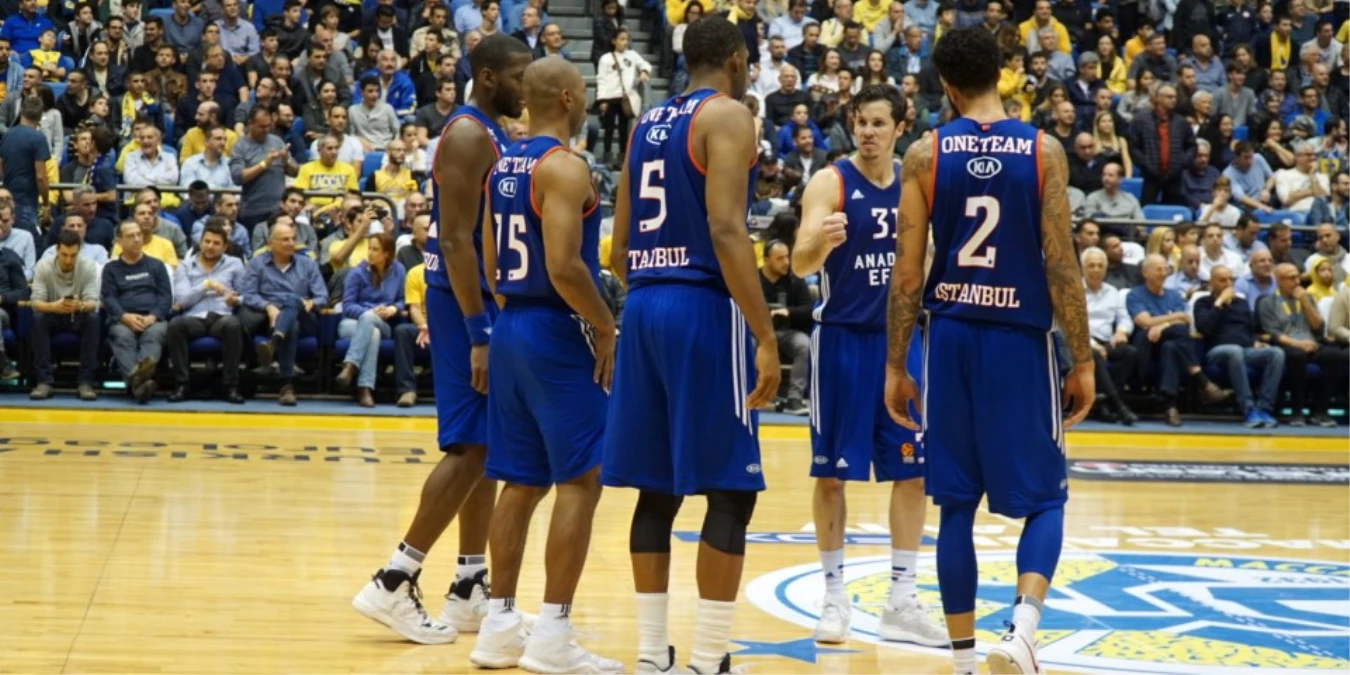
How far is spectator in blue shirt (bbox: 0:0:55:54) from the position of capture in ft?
59.8

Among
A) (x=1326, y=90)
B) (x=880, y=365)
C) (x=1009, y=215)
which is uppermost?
(x=1326, y=90)

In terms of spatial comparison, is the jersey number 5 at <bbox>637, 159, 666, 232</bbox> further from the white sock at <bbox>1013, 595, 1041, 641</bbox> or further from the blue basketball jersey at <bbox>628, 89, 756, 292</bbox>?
the white sock at <bbox>1013, 595, 1041, 641</bbox>

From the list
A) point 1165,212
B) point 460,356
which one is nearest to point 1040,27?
point 1165,212

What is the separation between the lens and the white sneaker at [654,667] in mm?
5211

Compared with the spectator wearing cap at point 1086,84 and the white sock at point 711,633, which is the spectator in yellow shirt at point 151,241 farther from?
the spectator wearing cap at point 1086,84

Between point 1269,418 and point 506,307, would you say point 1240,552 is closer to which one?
point 506,307

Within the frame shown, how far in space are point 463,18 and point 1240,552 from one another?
12.6 metres

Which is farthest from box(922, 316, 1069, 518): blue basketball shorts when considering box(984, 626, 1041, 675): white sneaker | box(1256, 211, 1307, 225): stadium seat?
box(1256, 211, 1307, 225): stadium seat

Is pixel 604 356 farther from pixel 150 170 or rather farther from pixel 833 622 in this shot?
pixel 150 170

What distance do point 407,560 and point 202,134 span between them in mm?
11232

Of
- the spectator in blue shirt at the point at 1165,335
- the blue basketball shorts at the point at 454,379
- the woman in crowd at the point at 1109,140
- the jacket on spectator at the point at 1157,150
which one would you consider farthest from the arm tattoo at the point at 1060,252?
the jacket on spectator at the point at 1157,150

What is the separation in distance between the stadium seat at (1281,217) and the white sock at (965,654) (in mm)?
13792

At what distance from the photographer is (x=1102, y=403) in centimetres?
1479

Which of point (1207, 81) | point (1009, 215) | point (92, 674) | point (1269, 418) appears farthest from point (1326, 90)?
point (92, 674)
